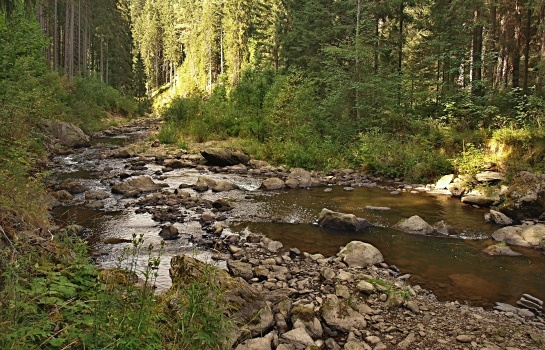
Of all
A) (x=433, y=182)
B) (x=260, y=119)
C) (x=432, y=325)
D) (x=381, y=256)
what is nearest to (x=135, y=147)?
(x=260, y=119)

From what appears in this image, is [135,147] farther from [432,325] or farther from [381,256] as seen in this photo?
[432,325]

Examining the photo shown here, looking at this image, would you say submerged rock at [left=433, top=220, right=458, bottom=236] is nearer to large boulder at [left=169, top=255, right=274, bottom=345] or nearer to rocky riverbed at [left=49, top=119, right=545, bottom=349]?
rocky riverbed at [left=49, top=119, right=545, bottom=349]

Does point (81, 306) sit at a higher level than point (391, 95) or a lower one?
lower

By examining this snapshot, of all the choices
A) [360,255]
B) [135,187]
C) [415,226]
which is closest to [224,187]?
[135,187]

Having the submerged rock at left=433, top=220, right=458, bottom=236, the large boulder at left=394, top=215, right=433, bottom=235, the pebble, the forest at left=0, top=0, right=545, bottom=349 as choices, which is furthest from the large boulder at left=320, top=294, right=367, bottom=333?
the submerged rock at left=433, top=220, right=458, bottom=236

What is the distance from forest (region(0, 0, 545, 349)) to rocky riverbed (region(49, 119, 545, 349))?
1584 millimetres

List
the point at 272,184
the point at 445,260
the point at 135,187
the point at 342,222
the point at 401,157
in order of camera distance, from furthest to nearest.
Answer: the point at 401,157 → the point at 272,184 → the point at 135,187 → the point at 342,222 → the point at 445,260

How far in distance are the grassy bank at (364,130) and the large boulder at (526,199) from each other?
2.25m

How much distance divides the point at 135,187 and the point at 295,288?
991 centimetres

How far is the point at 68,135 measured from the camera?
24828 mm

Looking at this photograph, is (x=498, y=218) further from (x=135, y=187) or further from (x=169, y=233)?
(x=135, y=187)

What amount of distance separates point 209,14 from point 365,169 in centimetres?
5108

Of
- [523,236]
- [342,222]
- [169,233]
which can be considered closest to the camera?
[169,233]

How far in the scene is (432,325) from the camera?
241 inches
